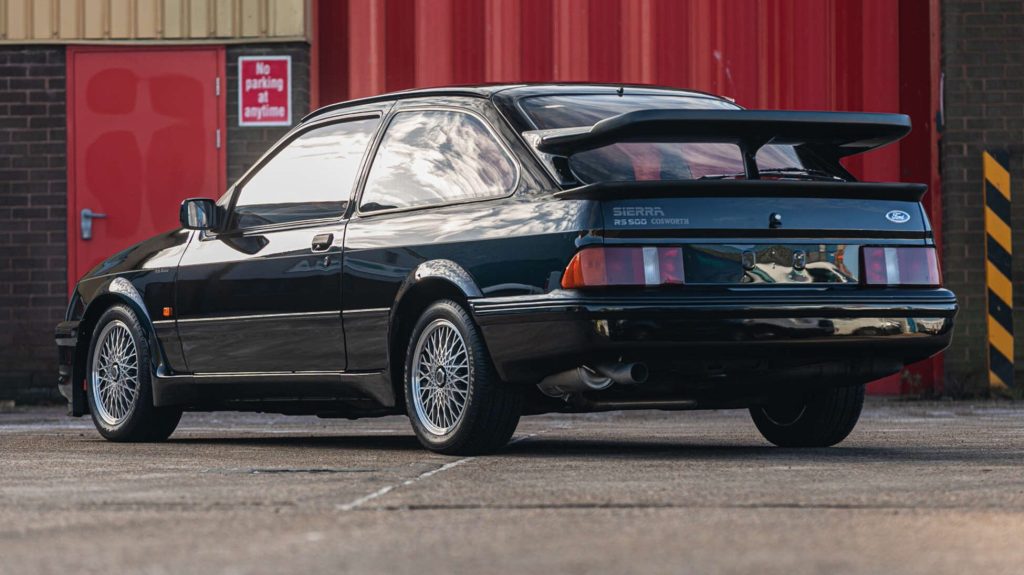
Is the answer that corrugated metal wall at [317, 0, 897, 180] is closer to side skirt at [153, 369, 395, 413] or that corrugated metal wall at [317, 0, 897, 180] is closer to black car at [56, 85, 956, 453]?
black car at [56, 85, 956, 453]

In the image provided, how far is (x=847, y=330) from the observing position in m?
7.02

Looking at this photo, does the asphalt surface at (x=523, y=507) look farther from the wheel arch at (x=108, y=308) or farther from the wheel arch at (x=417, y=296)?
the wheel arch at (x=108, y=308)

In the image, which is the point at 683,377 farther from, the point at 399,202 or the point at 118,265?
the point at 118,265

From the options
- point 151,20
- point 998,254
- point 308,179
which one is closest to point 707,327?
point 308,179

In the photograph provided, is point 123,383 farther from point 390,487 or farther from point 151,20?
point 151,20

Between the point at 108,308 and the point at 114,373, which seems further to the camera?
the point at 108,308

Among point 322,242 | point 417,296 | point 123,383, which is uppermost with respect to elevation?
point 322,242

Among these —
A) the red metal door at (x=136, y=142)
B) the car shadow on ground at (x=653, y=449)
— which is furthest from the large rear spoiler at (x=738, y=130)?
the red metal door at (x=136, y=142)

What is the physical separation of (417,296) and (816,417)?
183cm

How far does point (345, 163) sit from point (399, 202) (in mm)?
523

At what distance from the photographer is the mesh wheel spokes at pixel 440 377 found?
7242 millimetres

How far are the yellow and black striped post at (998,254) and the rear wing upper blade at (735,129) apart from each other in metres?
5.77

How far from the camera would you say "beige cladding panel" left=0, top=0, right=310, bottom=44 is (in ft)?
44.9

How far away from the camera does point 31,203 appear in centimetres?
1384
